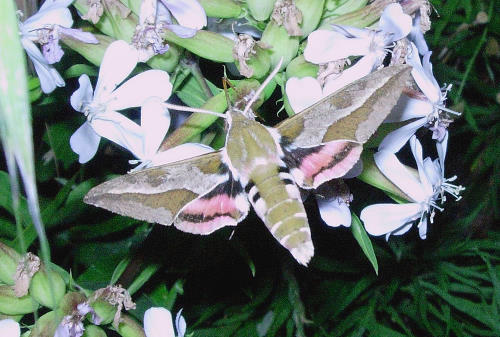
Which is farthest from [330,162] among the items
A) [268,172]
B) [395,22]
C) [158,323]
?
[158,323]

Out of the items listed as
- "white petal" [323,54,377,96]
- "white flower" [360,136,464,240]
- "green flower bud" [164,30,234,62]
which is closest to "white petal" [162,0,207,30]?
"green flower bud" [164,30,234,62]

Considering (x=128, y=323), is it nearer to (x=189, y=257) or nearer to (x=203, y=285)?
(x=189, y=257)

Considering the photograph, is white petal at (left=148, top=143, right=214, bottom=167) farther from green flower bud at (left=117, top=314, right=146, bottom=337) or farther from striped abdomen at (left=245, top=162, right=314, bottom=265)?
green flower bud at (left=117, top=314, right=146, bottom=337)

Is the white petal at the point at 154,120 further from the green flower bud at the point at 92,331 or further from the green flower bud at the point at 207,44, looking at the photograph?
the green flower bud at the point at 92,331

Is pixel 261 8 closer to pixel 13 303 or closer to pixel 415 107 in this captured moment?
pixel 415 107

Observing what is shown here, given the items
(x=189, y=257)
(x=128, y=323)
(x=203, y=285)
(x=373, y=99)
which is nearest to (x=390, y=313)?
(x=203, y=285)
